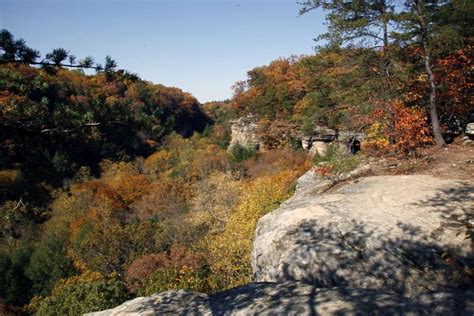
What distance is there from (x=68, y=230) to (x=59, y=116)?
33.3 metres

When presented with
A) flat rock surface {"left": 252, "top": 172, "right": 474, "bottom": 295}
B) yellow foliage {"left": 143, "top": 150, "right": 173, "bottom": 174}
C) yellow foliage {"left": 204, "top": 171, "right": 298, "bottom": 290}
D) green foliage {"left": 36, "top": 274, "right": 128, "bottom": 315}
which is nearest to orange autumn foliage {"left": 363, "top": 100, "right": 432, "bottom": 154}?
flat rock surface {"left": 252, "top": 172, "right": 474, "bottom": 295}

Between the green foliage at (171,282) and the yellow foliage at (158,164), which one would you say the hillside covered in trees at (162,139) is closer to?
the green foliage at (171,282)

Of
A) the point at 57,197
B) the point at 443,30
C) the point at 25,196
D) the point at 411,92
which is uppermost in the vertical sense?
the point at 443,30

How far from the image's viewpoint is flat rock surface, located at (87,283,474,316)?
4.23 meters

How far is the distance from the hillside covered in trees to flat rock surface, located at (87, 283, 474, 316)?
2.75 m

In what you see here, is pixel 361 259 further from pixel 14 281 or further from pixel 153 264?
pixel 14 281

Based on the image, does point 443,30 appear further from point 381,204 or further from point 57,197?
point 57,197

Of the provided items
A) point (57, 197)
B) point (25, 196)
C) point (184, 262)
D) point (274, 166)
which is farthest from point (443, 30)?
point (57, 197)

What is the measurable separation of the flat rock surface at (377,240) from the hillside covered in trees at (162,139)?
320 centimetres

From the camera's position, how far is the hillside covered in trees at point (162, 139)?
6445 millimetres

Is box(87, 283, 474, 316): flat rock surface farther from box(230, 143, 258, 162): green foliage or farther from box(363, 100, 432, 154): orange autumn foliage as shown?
box(230, 143, 258, 162): green foliage

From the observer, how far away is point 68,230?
36.1 meters

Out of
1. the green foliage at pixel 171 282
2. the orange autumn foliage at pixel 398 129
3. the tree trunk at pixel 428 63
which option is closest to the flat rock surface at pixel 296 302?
the orange autumn foliage at pixel 398 129

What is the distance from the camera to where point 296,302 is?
191 inches
